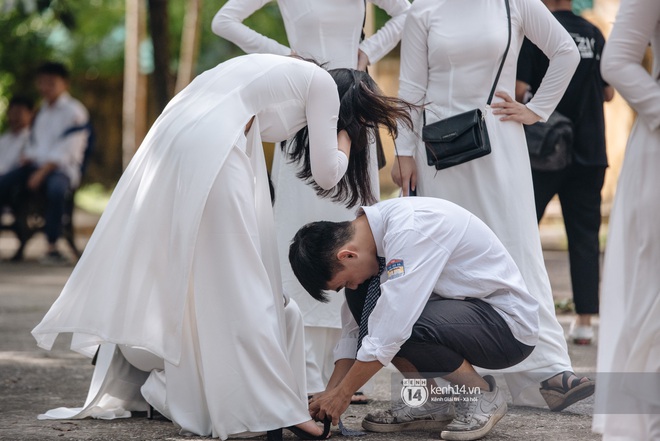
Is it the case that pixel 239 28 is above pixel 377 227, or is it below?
above

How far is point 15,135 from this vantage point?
12.2 m

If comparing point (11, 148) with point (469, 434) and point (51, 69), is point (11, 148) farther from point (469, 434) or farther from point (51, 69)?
point (469, 434)

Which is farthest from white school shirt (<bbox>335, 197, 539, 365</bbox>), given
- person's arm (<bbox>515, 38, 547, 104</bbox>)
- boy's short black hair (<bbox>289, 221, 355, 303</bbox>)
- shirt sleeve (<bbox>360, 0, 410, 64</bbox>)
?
person's arm (<bbox>515, 38, 547, 104</bbox>)

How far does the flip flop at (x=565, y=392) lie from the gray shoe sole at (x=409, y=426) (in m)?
0.56

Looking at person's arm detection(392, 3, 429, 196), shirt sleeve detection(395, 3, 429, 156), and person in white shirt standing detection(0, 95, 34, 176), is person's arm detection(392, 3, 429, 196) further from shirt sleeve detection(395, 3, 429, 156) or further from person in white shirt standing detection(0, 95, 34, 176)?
person in white shirt standing detection(0, 95, 34, 176)

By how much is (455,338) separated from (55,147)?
818 cm

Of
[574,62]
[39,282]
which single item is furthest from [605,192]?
[574,62]

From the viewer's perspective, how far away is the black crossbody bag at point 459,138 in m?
4.84

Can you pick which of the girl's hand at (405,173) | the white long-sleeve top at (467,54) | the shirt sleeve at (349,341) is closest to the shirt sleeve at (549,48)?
the white long-sleeve top at (467,54)

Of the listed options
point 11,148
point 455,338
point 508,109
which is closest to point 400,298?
point 455,338

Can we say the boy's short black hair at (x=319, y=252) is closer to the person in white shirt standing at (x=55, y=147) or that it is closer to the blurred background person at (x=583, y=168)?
the blurred background person at (x=583, y=168)

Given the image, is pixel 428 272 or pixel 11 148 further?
pixel 11 148

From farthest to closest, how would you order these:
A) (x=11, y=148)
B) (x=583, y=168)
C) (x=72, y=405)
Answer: (x=11, y=148)
(x=583, y=168)
(x=72, y=405)


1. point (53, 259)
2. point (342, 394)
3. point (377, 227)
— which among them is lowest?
point (53, 259)
